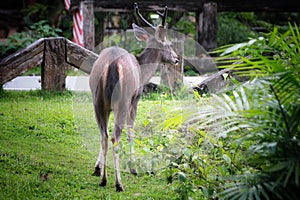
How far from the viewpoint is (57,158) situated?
4957mm

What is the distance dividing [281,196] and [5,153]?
272 centimetres

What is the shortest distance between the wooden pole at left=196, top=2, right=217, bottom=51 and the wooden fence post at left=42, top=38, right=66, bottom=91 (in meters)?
4.21

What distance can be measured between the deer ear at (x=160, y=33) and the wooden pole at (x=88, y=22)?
4672 mm

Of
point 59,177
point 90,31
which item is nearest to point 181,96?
point 59,177

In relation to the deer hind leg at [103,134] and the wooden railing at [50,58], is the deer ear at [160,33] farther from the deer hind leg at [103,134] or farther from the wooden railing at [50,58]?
the wooden railing at [50,58]

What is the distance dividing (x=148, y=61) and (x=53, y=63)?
2.43 m

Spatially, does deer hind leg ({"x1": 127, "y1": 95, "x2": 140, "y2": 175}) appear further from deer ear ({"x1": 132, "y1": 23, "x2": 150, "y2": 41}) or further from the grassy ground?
deer ear ({"x1": 132, "y1": 23, "x2": 150, "y2": 41})

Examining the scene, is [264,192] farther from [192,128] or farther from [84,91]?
[84,91]

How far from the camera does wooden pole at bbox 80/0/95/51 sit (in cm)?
959

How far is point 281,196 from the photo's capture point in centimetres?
303

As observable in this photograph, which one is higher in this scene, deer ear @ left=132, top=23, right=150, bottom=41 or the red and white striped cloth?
the red and white striped cloth

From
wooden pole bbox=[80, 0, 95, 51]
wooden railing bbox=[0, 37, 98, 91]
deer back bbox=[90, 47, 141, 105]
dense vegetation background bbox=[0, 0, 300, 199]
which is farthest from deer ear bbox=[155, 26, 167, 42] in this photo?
wooden pole bbox=[80, 0, 95, 51]

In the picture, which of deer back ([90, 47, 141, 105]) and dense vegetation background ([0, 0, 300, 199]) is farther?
deer back ([90, 47, 141, 105])

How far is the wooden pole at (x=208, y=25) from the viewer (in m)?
10.7
